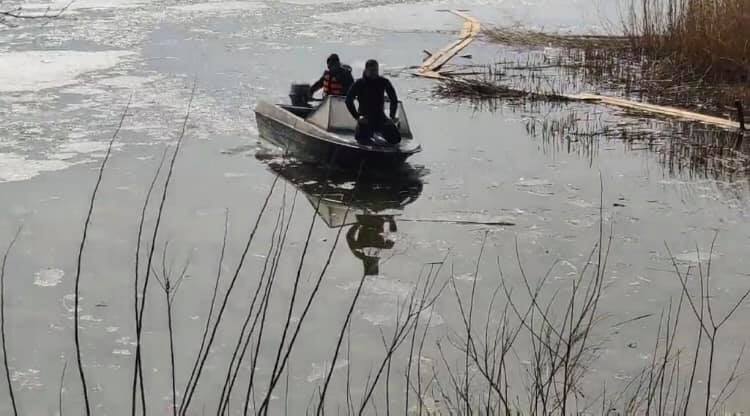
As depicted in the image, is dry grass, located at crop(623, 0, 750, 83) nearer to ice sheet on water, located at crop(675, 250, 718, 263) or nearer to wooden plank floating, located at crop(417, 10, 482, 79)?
wooden plank floating, located at crop(417, 10, 482, 79)

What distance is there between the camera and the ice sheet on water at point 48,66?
1644 centimetres

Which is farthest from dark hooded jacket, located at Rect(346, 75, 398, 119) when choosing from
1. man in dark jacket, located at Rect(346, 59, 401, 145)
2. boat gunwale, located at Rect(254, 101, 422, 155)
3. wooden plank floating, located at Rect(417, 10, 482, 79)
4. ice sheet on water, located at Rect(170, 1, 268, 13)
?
ice sheet on water, located at Rect(170, 1, 268, 13)

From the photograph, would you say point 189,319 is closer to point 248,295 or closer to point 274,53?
point 248,295

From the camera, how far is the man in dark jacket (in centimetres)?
1048

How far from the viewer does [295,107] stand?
39.9ft

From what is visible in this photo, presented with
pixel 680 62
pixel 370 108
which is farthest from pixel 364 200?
pixel 680 62

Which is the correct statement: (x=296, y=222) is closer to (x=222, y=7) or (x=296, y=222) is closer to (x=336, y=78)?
(x=336, y=78)

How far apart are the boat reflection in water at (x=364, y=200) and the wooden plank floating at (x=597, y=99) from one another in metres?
4.64

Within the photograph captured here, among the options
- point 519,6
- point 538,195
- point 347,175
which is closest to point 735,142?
point 538,195

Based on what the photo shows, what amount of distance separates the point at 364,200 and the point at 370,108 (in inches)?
41.5

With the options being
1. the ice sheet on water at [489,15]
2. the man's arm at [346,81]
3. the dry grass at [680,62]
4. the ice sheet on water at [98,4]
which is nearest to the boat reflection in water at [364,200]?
the man's arm at [346,81]

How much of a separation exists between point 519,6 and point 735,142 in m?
17.0

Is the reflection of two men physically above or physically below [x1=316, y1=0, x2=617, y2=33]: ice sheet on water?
below

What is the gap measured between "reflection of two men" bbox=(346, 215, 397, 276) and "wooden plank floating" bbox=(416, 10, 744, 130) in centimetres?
591
